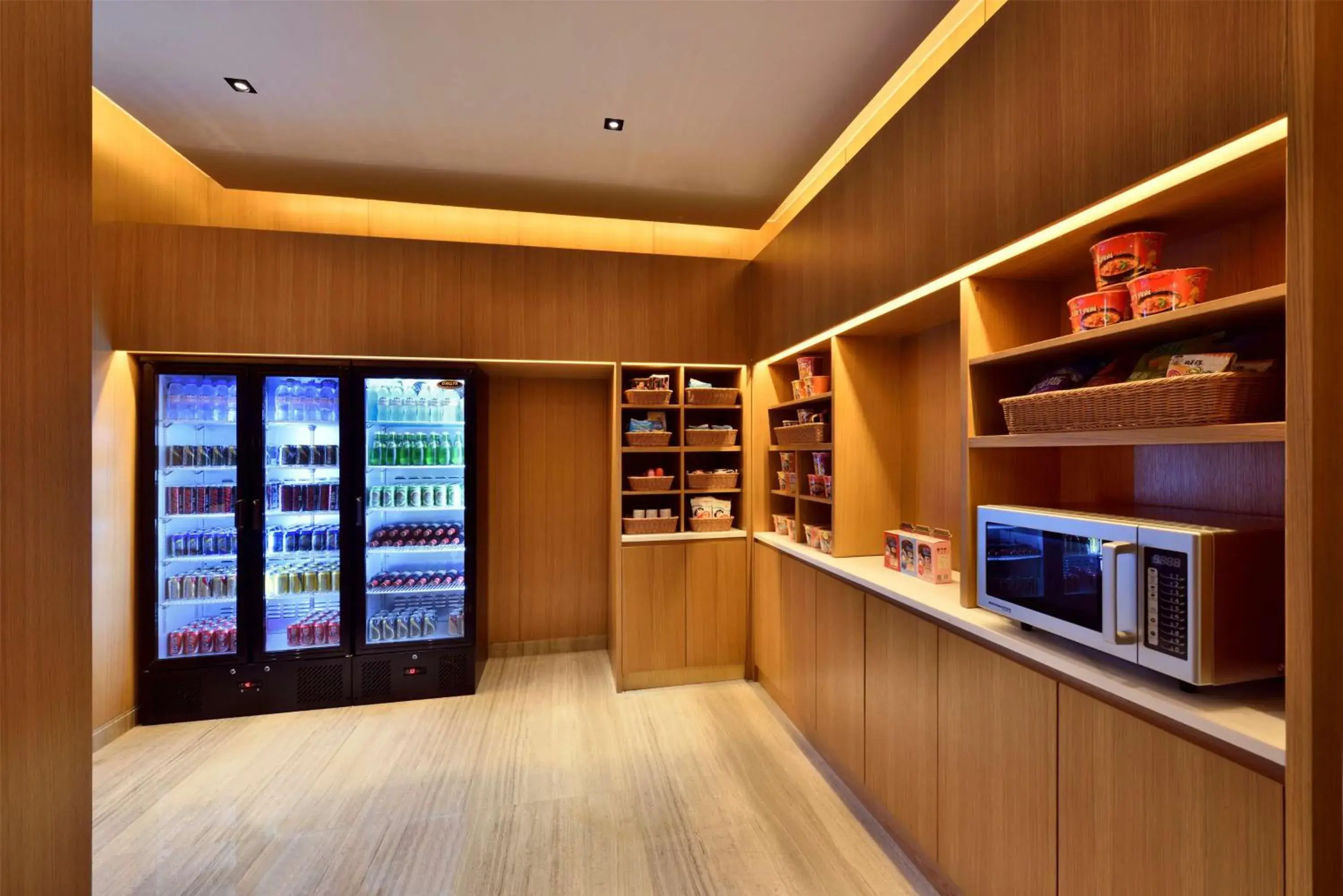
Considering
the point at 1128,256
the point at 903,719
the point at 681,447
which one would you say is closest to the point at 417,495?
the point at 681,447

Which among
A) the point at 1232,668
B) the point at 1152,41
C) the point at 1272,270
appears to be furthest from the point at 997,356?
the point at 1232,668

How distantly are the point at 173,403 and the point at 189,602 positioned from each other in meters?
1.13

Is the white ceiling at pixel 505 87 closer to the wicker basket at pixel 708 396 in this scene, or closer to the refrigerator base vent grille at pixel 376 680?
the wicker basket at pixel 708 396

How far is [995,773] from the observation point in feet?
4.80

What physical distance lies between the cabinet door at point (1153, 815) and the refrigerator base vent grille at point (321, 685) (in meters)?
3.39

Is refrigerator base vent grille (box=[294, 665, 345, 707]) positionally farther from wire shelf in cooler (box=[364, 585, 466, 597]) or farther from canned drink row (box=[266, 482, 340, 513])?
canned drink row (box=[266, 482, 340, 513])

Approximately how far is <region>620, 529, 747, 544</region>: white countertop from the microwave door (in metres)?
1.83

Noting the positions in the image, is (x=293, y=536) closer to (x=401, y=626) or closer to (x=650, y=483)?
(x=401, y=626)

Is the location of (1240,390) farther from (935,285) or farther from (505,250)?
(505,250)

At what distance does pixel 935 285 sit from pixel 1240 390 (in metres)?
0.94

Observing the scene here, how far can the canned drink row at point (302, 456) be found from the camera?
9.82 ft

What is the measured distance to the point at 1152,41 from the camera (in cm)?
106

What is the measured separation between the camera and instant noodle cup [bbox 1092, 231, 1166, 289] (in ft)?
3.98

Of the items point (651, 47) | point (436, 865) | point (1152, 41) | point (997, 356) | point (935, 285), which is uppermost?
point (651, 47)
